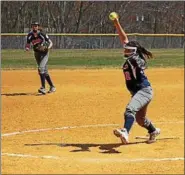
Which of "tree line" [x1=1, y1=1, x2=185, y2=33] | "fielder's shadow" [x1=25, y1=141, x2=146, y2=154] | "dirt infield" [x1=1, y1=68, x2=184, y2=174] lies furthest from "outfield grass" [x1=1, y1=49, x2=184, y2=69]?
"fielder's shadow" [x1=25, y1=141, x2=146, y2=154]

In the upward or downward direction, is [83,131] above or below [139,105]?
below

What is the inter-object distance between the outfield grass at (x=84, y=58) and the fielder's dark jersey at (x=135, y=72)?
56.2ft

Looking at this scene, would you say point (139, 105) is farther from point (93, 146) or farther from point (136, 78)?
point (93, 146)

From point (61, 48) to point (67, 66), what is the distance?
6196 mm

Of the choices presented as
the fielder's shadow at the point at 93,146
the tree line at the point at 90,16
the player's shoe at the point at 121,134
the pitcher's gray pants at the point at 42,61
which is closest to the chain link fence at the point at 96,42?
the tree line at the point at 90,16

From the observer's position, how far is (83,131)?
29.7 ft

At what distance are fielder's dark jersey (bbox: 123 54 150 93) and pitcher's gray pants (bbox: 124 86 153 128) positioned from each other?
0.33 feet

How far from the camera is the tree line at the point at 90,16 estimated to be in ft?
150

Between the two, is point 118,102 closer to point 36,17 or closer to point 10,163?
point 10,163

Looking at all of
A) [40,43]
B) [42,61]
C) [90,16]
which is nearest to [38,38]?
[40,43]

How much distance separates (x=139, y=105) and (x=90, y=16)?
4278 cm

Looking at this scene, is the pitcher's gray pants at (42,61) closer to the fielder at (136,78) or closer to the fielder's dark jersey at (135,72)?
the fielder at (136,78)

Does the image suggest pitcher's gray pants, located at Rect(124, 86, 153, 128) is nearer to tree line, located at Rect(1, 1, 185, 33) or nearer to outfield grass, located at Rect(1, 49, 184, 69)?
outfield grass, located at Rect(1, 49, 184, 69)

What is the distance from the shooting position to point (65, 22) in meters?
46.8
